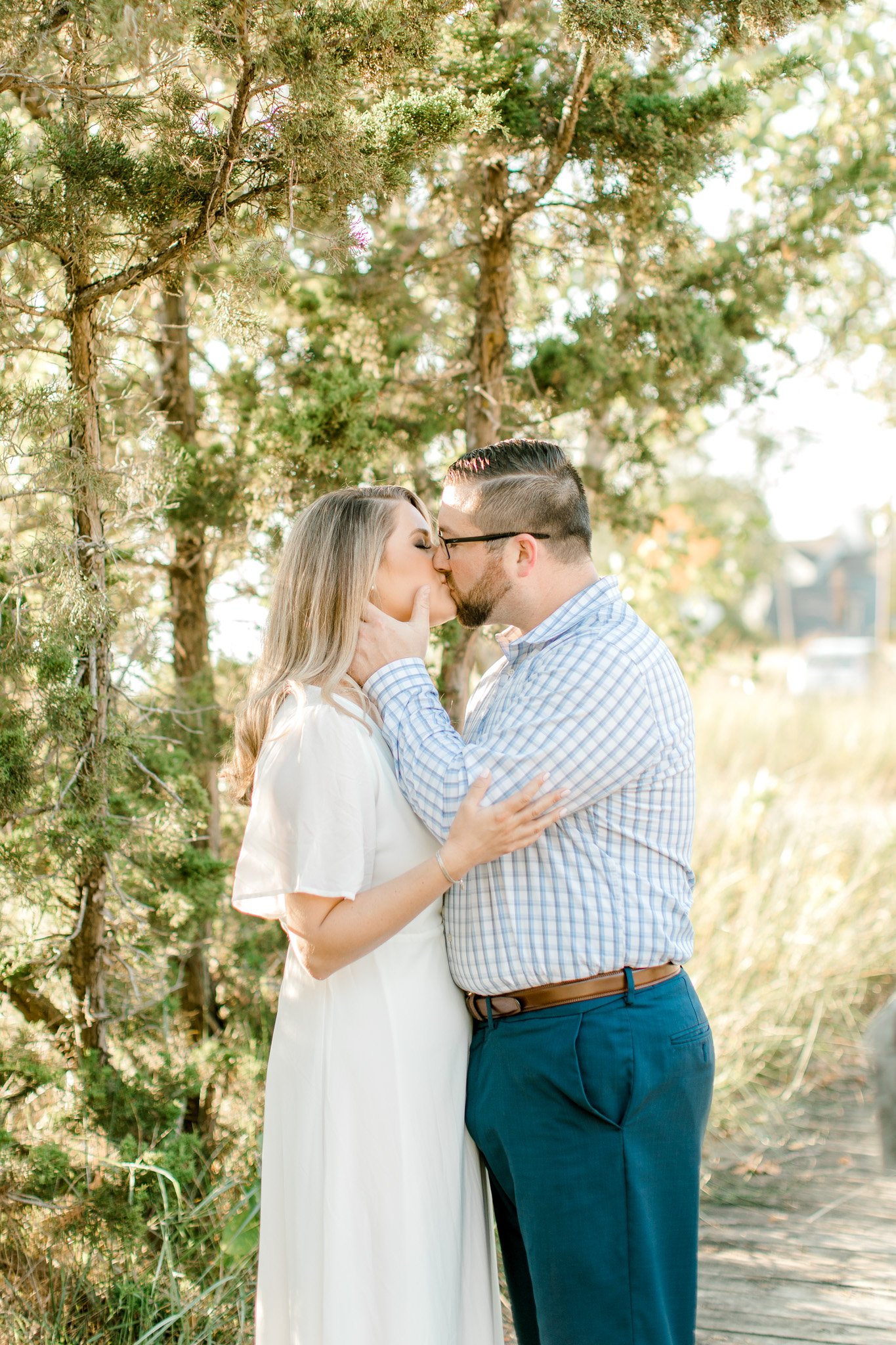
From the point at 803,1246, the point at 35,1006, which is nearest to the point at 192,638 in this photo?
the point at 35,1006

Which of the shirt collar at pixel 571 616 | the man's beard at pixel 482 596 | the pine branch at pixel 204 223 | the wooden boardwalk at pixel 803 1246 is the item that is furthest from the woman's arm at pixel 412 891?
the wooden boardwalk at pixel 803 1246

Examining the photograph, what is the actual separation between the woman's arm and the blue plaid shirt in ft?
0.18

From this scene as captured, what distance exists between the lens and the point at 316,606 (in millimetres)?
2371

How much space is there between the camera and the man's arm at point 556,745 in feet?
6.84

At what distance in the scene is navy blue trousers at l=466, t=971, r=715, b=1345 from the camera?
206cm

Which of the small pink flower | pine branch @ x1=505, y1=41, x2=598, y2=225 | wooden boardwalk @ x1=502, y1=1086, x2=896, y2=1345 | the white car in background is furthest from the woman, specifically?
the white car in background

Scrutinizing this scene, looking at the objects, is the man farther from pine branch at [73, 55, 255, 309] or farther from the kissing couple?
pine branch at [73, 55, 255, 309]

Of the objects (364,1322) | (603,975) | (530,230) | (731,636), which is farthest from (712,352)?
(731,636)

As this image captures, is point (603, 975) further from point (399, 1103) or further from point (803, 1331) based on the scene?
point (803, 1331)

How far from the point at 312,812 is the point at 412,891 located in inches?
9.8

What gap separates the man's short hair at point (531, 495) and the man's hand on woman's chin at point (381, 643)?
0.93 feet

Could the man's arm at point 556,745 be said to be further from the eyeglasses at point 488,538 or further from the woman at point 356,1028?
the eyeglasses at point 488,538

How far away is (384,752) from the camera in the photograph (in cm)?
226

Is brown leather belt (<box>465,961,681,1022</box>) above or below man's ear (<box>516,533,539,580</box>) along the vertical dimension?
below
